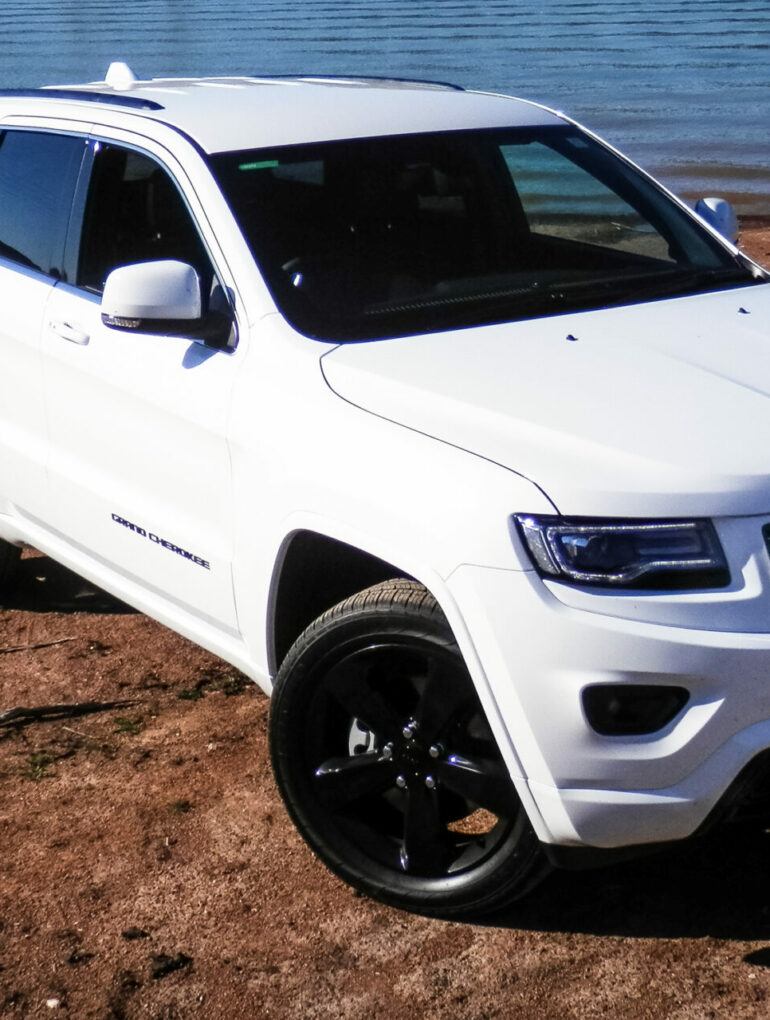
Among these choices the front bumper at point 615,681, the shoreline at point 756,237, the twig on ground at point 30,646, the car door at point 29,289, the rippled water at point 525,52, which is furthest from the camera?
the rippled water at point 525,52

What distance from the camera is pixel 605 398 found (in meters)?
3.24

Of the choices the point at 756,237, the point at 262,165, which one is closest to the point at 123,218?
the point at 262,165

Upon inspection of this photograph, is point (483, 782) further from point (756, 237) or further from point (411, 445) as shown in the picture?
point (756, 237)

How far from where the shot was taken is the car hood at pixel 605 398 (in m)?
2.92

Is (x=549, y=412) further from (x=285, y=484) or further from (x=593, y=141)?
(x=593, y=141)

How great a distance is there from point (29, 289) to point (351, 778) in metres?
2.02

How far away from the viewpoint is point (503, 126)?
4602 millimetres

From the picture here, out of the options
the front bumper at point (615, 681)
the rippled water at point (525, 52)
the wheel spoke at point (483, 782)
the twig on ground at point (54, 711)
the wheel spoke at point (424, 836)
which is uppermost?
the front bumper at point (615, 681)

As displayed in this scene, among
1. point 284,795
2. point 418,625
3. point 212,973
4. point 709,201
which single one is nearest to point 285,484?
point 418,625

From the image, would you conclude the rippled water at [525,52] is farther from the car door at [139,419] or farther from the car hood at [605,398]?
the car hood at [605,398]

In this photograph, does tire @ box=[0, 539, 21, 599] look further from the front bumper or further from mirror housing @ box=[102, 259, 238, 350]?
the front bumper

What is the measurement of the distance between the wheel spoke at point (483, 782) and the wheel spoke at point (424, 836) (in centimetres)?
11

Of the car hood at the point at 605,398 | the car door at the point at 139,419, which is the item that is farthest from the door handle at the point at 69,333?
the car hood at the point at 605,398

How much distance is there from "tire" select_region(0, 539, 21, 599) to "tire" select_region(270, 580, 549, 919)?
2322 millimetres
